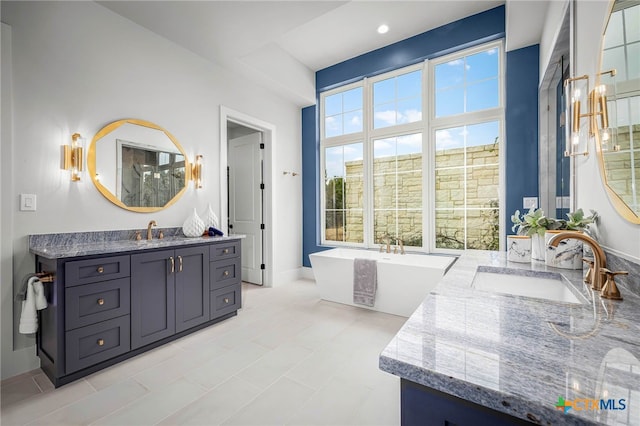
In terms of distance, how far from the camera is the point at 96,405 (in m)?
1.71

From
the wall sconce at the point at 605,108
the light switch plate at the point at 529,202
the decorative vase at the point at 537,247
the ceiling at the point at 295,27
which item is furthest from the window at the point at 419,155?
the wall sconce at the point at 605,108

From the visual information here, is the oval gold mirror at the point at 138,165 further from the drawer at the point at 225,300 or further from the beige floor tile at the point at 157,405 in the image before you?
the beige floor tile at the point at 157,405

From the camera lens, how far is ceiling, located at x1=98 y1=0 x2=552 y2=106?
8.34ft

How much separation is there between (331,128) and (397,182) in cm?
153

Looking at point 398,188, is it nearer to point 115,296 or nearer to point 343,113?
point 343,113

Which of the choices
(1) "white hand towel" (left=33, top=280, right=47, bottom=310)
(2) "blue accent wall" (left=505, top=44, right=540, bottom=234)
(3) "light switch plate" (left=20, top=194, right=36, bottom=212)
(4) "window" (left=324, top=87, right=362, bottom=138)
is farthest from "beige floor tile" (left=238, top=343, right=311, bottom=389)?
(4) "window" (left=324, top=87, right=362, bottom=138)

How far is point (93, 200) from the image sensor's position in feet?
8.10

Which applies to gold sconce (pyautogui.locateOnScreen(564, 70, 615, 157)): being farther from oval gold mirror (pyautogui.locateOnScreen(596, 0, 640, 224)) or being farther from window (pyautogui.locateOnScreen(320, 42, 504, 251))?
window (pyautogui.locateOnScreen(320, 42, 504, 251))

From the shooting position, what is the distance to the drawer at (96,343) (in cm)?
192

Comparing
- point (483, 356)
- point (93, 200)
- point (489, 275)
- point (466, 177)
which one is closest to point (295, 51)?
point (466, 177)

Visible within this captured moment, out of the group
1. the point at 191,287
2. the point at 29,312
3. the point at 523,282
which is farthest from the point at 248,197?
the point at 523,282

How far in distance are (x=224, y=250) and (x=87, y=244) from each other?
1.16 meters

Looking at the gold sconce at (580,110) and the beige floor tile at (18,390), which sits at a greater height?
the gold sconce at (580,110)

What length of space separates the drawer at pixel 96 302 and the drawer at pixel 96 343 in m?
0.05
